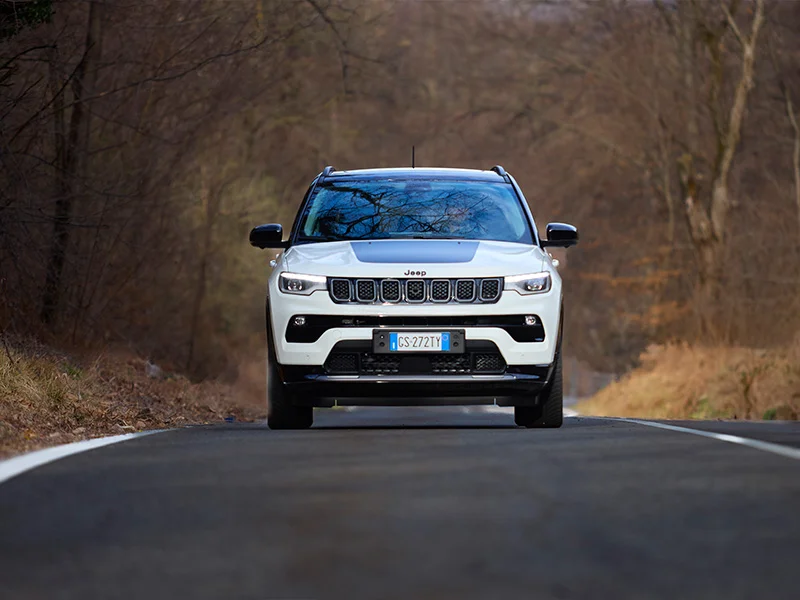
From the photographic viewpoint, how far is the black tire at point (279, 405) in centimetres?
1343

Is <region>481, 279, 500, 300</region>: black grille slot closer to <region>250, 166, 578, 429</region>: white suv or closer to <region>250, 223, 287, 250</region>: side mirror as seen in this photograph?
<region>250, 166, 578, 429</region>: white suv

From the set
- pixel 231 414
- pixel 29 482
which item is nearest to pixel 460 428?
pixel 29 482

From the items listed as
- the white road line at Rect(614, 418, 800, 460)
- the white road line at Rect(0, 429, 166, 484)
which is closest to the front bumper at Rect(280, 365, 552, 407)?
the white road line at Rect(614, 418, 800, 460)

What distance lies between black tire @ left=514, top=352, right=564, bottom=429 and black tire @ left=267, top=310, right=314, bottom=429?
1.78 metres

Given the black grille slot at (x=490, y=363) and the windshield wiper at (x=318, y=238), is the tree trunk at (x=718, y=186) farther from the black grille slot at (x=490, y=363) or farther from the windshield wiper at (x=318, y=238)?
the black grille slot at (x=490, y=363)

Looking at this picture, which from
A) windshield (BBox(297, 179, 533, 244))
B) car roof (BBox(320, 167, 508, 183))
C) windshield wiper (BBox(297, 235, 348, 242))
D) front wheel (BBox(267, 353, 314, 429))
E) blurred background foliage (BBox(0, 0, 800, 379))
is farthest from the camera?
blurred background foliage (BBox(0, 0, 800, 379))

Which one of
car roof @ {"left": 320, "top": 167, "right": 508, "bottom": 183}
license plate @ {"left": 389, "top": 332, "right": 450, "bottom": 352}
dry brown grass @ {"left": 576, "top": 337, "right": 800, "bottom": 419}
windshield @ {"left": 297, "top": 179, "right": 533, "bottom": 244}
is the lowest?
dry brown grass @ {"left": 576, "top": 337, "right": 800, "bottom": 419}

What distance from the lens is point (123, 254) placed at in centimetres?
2822

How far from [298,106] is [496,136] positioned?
1458cm

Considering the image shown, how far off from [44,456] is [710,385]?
799 inches

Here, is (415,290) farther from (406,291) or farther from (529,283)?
(529,283)

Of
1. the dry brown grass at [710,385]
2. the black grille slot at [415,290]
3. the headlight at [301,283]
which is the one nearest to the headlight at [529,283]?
the black grille slot at [415,290]

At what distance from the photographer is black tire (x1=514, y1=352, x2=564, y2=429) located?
1373 centimetres

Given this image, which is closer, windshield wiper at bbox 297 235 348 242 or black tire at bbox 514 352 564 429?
black tire at bbox 514 352 564 429
